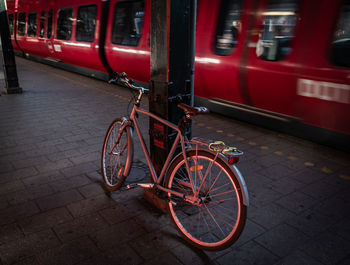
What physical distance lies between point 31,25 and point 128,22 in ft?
32.4

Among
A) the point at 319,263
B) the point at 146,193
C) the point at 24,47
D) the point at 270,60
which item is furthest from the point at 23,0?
the point at 319,263

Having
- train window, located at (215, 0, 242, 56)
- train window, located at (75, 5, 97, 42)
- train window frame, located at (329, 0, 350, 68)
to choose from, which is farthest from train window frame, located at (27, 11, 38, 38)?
train window frame, located at (329, 0, 350, 68)

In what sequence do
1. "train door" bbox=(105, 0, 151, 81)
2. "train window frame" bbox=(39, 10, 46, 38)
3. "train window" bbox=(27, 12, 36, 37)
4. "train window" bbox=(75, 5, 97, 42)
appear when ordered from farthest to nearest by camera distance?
"train window" bbox=(27, 12, 36, 37)
"train window frame" bbox=(39, 10, 46, 38)
"train window" bbox=(75, 5, 97, 42)
"train door" bbox=(105, 0, 151, 81)

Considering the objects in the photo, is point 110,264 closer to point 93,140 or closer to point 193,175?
point 193,175

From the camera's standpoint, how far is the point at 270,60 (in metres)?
5.32

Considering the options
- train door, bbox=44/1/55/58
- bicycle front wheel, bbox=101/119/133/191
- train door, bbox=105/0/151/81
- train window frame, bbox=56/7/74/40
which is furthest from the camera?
train door, bbox=44/1/55/58

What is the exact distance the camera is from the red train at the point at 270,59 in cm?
451

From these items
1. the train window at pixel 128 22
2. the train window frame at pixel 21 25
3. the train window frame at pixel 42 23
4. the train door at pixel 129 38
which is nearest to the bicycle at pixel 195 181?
the train door at pixel 129 38

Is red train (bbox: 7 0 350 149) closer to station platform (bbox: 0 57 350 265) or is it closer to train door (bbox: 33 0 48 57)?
station platform (bbox: 0 57 350 265)

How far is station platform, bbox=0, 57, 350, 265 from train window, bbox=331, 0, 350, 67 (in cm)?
134

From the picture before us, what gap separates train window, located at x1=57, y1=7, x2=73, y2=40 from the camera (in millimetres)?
11708

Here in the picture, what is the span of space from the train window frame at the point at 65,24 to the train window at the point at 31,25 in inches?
146

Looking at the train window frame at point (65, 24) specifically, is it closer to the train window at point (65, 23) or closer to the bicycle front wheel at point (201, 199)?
the train window at point (65, 23)

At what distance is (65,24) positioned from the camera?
12133 millimetres
